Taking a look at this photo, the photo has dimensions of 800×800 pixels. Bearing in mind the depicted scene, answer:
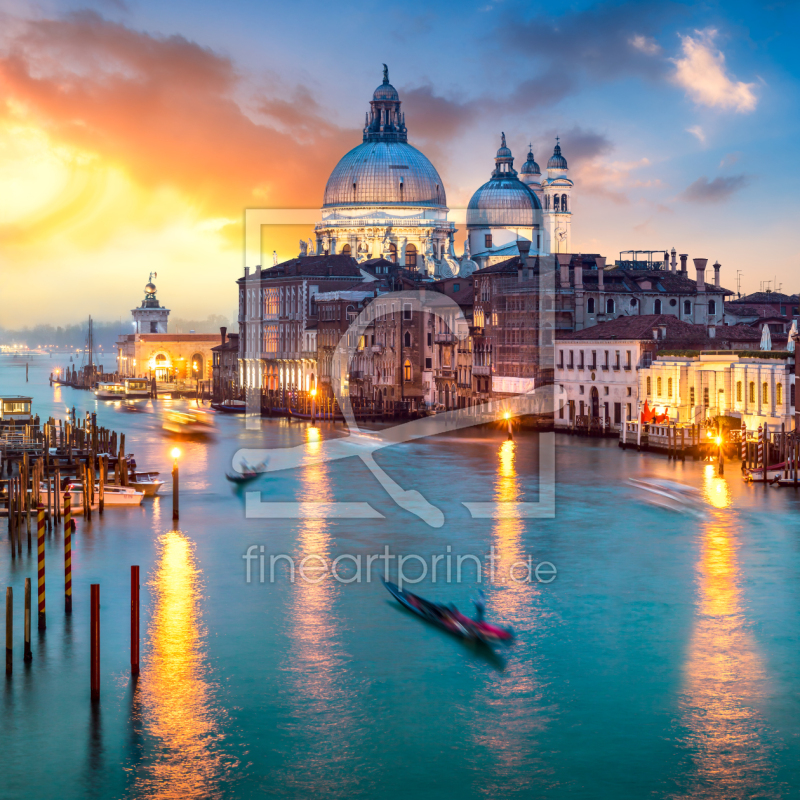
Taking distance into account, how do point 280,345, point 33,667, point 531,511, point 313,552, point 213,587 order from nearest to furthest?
point 33,667
point 213,587
point 313,552
point 531,511
point 280,345

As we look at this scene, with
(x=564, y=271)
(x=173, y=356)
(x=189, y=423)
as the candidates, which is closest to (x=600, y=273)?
(x=564, y=271)

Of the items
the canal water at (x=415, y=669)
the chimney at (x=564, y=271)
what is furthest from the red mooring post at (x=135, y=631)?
the chimney at (x=564, y=271)

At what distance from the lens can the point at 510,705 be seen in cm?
1650

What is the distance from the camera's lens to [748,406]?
45.3 metres

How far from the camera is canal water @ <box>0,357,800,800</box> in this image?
14430 millimetres

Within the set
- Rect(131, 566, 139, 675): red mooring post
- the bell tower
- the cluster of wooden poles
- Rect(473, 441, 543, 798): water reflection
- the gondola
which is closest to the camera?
Rect(473, 441, 543, 798): water reflection

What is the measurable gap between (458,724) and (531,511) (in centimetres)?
1780

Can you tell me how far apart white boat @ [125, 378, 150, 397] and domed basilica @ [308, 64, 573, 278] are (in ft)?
59.9

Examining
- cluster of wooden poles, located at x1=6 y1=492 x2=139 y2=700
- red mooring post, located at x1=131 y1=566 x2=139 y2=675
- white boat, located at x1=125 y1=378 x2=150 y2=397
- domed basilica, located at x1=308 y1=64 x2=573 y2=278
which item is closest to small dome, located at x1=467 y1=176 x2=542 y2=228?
domed basilica, located at x1=308 y1=64 x2=573 y2=278

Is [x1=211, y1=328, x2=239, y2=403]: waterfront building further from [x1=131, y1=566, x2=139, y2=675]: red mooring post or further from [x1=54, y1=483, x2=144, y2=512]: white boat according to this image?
[x1=131, y1=566, x2=139, y2=675]: red mooring post

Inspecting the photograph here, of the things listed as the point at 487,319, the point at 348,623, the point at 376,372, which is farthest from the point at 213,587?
the point at 376,372

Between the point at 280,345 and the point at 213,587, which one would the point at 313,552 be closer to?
the point at 213,587

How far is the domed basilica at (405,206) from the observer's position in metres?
108

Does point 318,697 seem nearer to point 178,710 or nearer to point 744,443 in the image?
point 178,710
